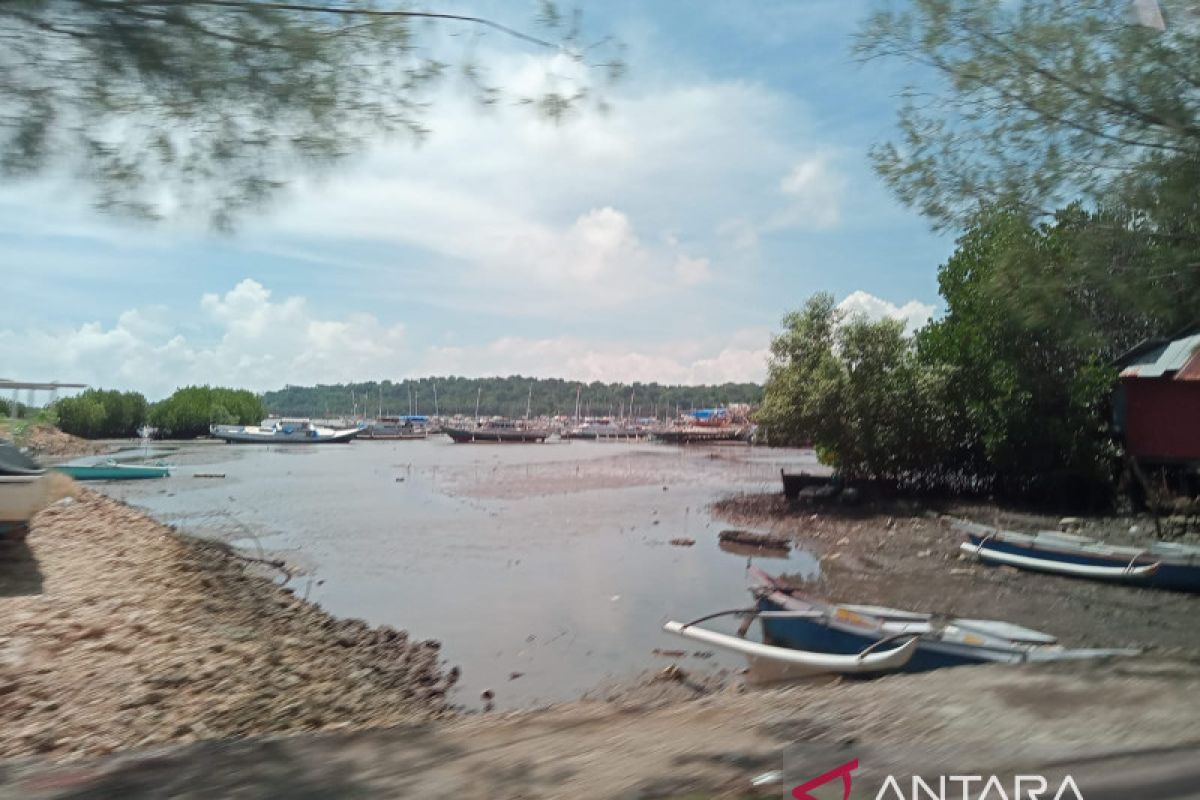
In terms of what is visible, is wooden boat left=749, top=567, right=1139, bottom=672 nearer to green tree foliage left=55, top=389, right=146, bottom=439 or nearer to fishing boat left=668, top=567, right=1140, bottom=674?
fishing boat left=668, top=567, right=1140, bottom=674

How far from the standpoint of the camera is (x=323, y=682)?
9.27 metres

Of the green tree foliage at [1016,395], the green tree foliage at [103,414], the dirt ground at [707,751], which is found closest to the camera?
the dirt ground at [707,751]

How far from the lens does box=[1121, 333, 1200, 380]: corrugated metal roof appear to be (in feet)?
60.4

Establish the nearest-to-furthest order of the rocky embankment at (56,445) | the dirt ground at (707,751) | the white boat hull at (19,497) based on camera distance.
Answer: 1. the dirt ground at (707,751)
2. the white boat hull at (19,497)
3. the rocky embankment at (56,445)

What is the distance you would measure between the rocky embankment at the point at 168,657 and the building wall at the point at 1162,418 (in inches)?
754

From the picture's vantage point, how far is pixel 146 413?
278ft

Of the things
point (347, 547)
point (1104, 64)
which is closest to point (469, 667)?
point (1104, 64)

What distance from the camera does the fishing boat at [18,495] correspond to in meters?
11.2

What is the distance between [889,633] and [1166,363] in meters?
14.6

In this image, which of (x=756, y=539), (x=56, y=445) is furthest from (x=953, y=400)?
(x=56, y=445)

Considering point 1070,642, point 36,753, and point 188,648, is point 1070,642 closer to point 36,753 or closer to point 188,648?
point 188,648

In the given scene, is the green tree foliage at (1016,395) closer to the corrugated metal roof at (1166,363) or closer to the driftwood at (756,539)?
the corrugated metal roof at (1166,363)

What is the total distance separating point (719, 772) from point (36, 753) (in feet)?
16.5

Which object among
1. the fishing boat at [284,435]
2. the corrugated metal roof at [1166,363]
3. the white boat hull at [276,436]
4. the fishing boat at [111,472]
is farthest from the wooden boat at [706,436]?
the corrugated metal roof at [1166,363]
